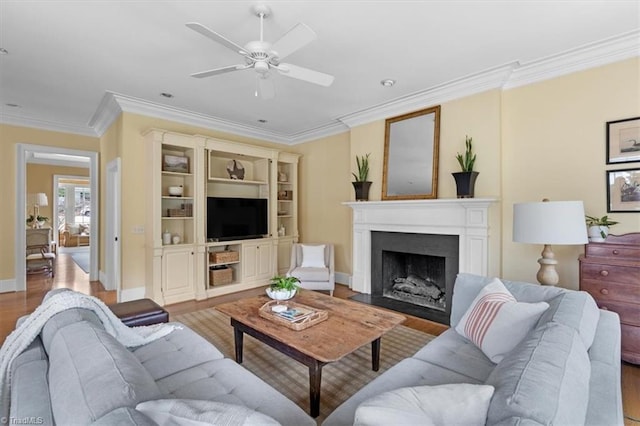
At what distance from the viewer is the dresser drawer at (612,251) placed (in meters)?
2.40

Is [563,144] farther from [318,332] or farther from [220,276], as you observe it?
[220,276]

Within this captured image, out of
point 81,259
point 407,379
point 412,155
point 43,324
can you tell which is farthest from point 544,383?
Result: point 81,259

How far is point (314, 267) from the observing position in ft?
15.2

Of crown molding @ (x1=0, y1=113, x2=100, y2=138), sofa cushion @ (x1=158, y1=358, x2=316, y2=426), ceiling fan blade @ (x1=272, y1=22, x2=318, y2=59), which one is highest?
crown molding @ (x1=0, y1=113, x2=100, y2=138)

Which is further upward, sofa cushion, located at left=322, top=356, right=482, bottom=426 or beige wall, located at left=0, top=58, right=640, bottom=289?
beige wall, located at left=0, top=58, right=640, bottom=289

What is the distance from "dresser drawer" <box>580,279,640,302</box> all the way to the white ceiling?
1.99m

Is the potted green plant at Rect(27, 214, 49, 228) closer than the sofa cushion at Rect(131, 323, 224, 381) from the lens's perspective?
No

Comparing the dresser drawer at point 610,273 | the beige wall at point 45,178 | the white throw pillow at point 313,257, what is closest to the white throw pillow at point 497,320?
the dresser drawer at point 610,273

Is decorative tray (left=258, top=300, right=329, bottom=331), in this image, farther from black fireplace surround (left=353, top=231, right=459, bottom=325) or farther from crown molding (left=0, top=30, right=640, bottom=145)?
crown molding (left=0, top=30, right=640, bottom=145)

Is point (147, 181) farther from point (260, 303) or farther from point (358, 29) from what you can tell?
point (358, 29)

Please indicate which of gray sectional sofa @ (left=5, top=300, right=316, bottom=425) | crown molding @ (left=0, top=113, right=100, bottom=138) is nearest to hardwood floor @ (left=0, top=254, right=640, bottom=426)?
gray sectional sofa @ (left=5, top=300, right=316, bottom=425)

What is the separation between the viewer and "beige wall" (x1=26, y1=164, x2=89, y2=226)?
8602mm

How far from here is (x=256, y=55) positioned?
2158mm

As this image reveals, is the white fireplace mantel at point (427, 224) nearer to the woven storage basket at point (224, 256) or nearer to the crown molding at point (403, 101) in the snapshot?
the crown molding at point (403, 101)
